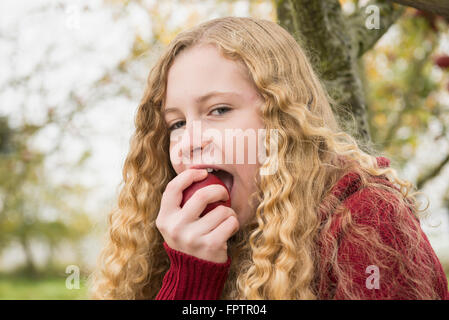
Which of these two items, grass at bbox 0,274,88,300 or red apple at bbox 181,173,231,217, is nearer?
red apple at bbox 181,173,231,217

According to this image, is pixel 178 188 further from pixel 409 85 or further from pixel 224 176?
pixel 409 85

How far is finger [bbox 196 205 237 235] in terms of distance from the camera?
168 centimetres

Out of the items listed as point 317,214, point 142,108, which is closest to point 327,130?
point 317,214

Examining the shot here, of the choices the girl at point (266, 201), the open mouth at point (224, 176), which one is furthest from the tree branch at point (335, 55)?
the open mouth at point (224, 176)

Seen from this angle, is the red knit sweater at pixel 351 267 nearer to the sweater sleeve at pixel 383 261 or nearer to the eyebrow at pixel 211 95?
the sweater sleeve at pixel 383 261

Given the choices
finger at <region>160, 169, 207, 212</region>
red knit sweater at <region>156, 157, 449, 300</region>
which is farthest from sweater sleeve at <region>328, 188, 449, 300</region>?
finger at <region>160, 169, 207, 212</region>

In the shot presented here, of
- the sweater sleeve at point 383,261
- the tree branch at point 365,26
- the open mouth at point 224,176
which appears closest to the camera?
the sweater sleeve at point 383,261

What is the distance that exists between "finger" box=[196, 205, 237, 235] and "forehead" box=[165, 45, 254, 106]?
1.44 feet

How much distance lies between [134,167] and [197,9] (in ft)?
11.6

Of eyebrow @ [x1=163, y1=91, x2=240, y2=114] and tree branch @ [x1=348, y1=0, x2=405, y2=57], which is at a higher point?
tree branch @ [x1=348, y1=0, x2=405, y2=57]

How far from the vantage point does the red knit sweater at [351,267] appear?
144 centimetres

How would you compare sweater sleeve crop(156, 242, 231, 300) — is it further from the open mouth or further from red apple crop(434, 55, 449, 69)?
red apple crop(434, 55, 449, 69)
